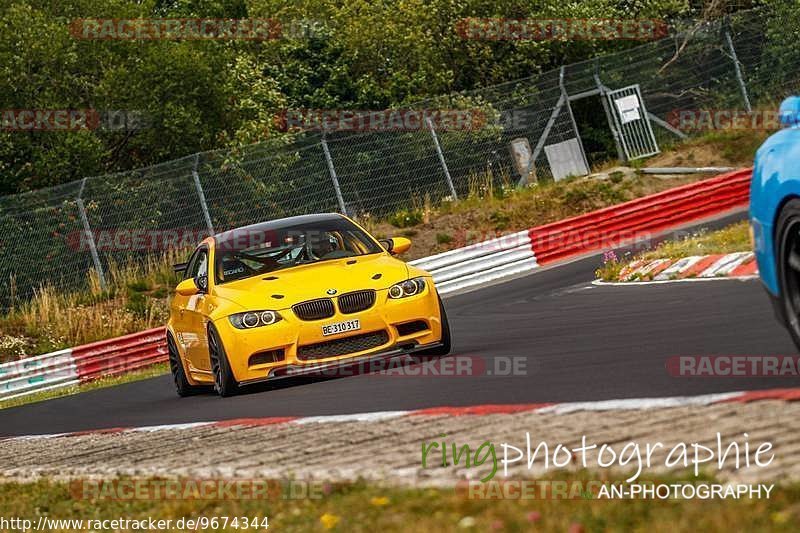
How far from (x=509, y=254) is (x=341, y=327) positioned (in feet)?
40.8

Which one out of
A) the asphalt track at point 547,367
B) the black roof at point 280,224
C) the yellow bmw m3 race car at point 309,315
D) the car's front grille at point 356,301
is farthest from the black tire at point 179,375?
the car's front grille at point 356,301

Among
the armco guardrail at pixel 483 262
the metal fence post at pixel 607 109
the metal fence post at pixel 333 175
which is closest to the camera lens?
the armco guardrail at pixel 483 262

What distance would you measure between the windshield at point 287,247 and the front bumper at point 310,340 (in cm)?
115

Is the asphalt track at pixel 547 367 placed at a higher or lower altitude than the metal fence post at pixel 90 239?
lower

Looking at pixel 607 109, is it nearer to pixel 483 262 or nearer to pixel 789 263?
pixel 483 262

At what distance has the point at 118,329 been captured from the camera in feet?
82.0

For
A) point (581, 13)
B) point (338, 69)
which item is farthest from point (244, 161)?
point (581, 13)

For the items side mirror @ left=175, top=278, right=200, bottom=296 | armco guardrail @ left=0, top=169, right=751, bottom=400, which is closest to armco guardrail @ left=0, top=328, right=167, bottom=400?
armco guardrail @ left=0, top=169, right=751, bottom=400

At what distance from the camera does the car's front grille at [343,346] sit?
12.3 metres

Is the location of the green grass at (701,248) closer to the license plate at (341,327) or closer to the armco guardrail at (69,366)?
the license plate at (341,327)

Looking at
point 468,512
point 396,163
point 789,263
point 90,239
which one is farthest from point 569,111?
point 468,512

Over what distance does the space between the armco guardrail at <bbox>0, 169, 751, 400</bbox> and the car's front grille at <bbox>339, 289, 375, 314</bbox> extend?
33.6 feet

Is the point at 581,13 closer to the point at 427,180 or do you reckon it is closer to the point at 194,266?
the point at 427,180

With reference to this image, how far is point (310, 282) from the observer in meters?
12.6
